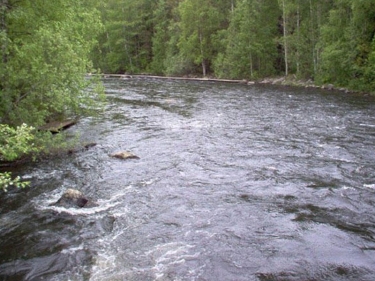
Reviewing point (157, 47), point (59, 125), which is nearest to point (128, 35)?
point (157, 47)

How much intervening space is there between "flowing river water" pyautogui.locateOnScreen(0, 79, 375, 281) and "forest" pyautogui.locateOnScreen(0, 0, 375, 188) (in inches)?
86.6

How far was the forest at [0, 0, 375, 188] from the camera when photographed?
14.9 metres

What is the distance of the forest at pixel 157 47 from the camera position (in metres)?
14.9

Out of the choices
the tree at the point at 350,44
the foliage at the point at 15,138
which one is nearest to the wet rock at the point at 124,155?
the foliage at the point at 15,138

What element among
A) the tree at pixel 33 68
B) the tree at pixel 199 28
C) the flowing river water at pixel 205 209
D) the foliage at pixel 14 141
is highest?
the tree at pixel 199 28

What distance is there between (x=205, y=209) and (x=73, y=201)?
414 cm

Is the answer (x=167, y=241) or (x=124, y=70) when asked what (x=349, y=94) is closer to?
(x=167, y=241)

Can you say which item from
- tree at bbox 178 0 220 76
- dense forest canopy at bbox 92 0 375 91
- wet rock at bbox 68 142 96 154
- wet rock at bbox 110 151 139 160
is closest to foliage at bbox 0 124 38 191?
wet rock at bbox 110 151 139 160

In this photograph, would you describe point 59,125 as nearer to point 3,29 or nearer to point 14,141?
point 3,29

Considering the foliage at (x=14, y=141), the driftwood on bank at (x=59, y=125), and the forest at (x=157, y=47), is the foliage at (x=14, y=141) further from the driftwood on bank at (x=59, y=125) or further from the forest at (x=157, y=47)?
the driftwood on bank at (x=59, y=125)

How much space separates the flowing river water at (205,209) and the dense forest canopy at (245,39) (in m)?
15.0

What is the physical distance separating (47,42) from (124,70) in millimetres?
61707

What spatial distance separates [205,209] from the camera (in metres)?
11.4

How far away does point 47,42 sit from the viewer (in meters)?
15.0
